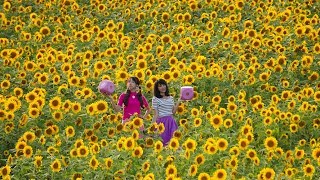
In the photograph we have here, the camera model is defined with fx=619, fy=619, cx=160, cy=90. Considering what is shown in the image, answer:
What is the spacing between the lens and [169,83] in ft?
34.3

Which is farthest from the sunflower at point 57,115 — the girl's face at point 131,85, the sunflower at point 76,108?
the girl's face at point 131,85

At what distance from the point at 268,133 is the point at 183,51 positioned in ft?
14.6

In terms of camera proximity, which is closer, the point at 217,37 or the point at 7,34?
the point at 217,37

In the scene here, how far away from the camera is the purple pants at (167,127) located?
8.41m

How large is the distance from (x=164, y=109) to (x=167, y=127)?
249 mm

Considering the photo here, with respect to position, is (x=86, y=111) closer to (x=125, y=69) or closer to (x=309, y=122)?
(x=125, y=69)

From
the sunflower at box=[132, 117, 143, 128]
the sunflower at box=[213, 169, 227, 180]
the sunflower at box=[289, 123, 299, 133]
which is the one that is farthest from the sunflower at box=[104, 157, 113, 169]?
the sunflower at box=[289, 123, 299, 133]

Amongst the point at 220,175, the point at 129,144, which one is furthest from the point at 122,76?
the point at 220,175

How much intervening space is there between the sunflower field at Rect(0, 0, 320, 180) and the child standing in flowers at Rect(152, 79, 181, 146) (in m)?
0.17

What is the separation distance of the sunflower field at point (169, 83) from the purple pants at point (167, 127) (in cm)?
15

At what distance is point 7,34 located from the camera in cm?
1409

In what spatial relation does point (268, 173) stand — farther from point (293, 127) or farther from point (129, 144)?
point (293, 127)

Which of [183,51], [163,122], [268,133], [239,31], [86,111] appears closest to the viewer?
[268,133]

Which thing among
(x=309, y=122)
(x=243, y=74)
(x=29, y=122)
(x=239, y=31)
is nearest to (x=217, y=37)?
(x=239, y=31)
